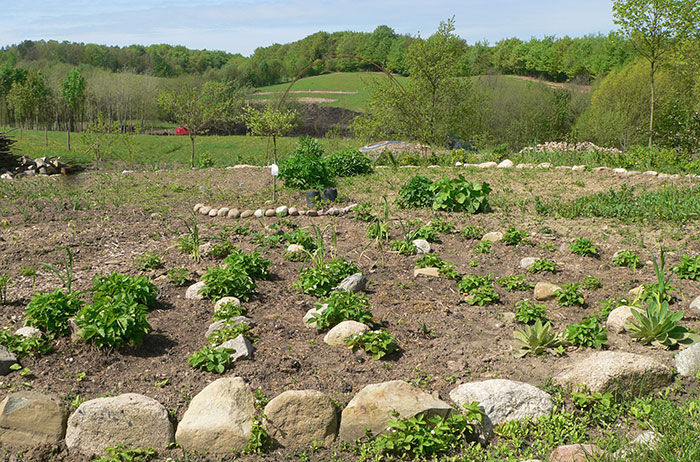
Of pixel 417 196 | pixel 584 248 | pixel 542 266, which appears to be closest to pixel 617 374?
pixel 542 266

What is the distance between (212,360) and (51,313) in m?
1.38

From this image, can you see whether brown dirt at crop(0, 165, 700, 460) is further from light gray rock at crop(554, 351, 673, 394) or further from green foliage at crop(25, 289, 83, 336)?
light gray rock at crop(554, 351, 673, 394)

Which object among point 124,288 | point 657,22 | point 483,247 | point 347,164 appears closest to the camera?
point 124,288

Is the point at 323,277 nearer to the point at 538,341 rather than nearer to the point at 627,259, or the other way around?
the point at 538,341

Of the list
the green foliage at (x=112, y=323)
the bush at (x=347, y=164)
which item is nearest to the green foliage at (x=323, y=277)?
the green foliage at (x=112, y=323)

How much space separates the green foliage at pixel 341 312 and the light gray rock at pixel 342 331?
0.11 metres

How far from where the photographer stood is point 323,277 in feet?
16.3

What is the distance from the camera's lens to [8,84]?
40.8 m

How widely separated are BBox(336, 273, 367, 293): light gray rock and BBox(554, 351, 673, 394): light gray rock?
6.61 feet

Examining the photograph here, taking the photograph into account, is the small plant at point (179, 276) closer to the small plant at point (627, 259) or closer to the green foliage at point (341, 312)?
the green foliage at point (341, 312)

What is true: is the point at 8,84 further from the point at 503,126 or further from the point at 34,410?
the point at 34,410

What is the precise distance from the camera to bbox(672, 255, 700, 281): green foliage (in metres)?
5.20

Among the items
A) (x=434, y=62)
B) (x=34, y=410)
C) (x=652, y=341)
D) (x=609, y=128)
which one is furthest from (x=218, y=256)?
(x=609, y=128)

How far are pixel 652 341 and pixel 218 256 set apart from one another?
4.24m
